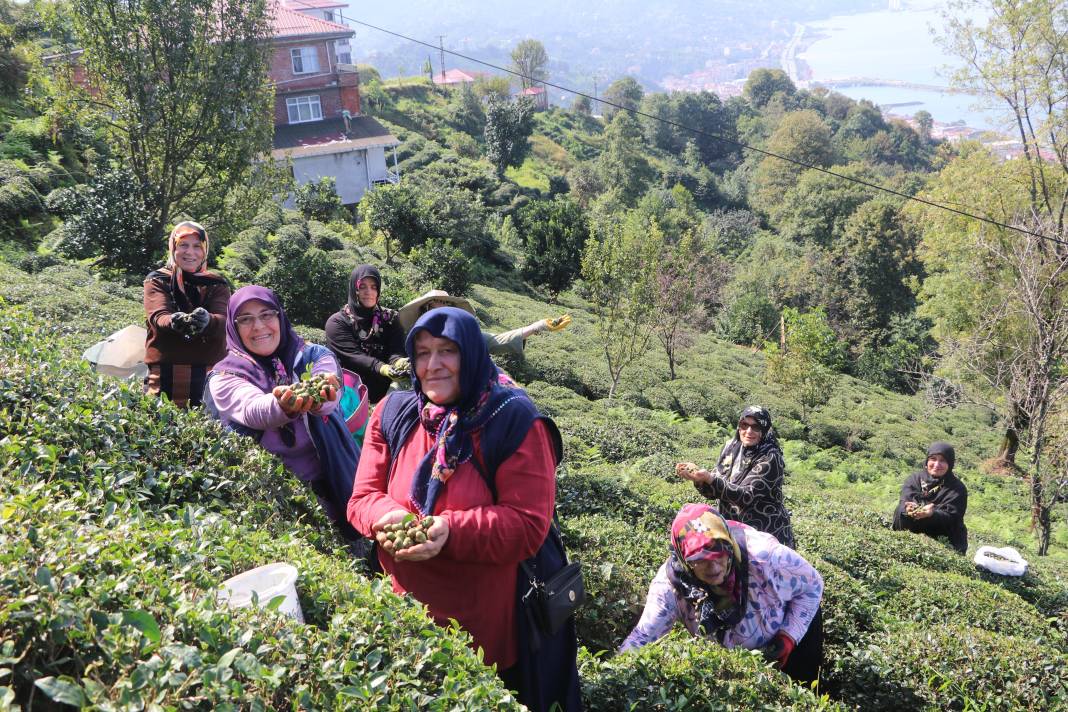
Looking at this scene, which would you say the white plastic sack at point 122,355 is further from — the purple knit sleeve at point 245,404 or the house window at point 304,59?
the house window at point 304,59

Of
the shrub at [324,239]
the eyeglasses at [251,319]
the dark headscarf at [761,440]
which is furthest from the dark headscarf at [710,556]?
the shrub at [324,239]

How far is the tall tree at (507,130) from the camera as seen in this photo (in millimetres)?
48875

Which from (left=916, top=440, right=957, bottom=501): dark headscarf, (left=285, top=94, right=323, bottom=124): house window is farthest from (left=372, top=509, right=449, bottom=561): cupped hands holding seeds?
(left=285, top=94, right=323, bottom=124): house window

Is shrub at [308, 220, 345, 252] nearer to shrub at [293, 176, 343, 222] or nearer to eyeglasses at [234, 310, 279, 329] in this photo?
shrub at [293, 176, 343, 222]

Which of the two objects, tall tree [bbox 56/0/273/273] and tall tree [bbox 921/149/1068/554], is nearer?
tall tree [bbox 921/149/1068/554]

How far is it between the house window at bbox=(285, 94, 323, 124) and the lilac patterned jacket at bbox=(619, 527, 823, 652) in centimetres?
5114

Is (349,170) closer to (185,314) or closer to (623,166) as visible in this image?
(623,166)

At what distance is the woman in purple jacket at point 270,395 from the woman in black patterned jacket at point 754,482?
203 cm

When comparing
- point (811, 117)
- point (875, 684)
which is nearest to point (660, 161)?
point (811, 117)

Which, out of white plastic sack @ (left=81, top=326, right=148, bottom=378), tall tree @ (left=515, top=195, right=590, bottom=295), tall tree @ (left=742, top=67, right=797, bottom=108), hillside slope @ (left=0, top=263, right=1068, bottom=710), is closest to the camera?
hillside slope @ (left=0, top=263, right=1068, bottom=710)

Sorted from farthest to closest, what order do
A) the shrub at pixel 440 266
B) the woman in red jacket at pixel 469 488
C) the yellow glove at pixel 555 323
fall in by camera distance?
the shrub at pixel 440 266 < the yellow glove at pixel 555 323 < the woman in red jacket at pixel 469 488

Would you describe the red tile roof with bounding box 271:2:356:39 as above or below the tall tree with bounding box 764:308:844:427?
above

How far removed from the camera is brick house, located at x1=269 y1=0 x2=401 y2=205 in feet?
141

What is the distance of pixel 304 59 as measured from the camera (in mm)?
49781
